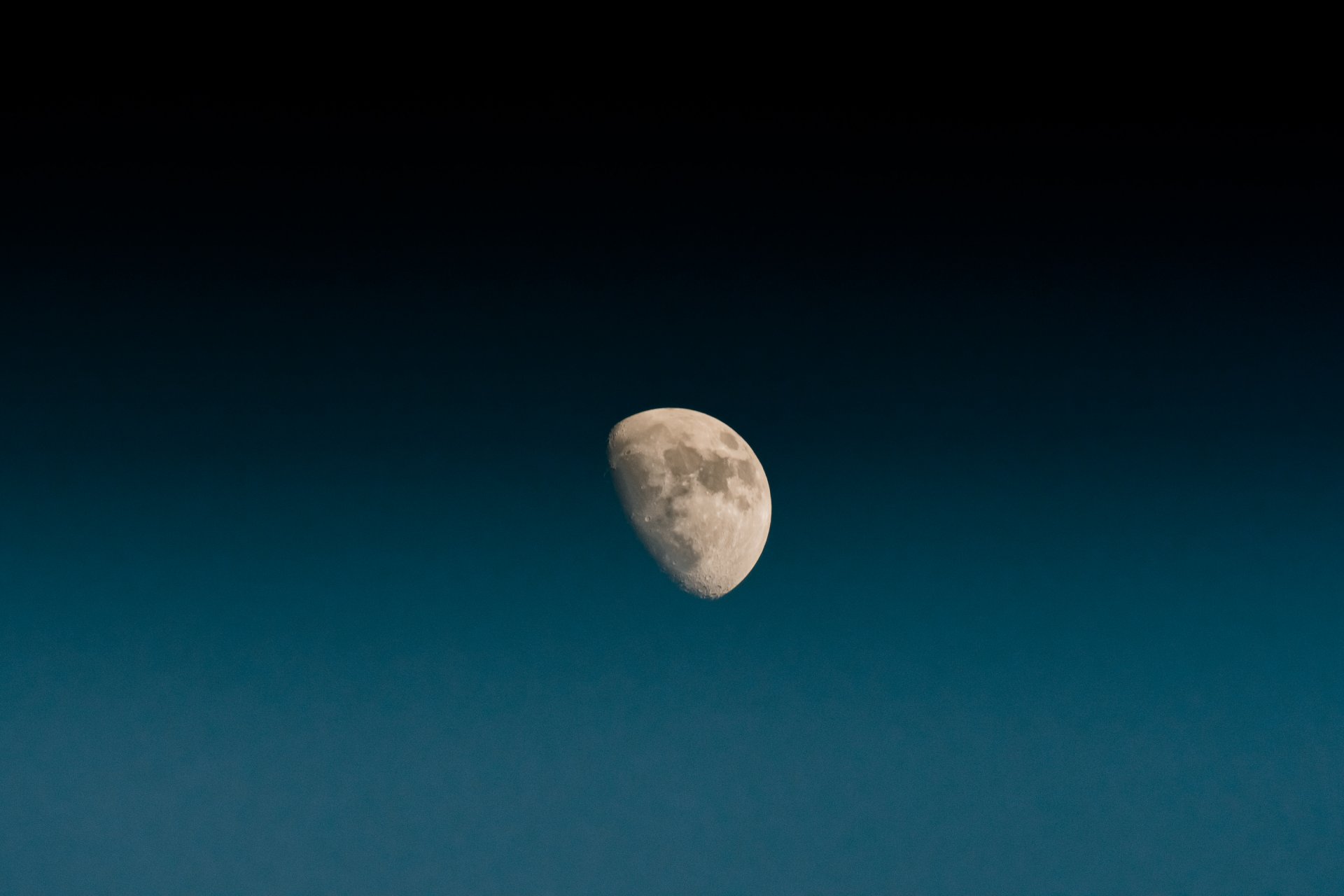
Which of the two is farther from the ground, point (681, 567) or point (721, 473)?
point (721, 473)

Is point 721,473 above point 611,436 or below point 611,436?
below

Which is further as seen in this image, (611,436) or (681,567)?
(611,436)

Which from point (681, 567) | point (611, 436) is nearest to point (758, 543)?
point (681, 567)

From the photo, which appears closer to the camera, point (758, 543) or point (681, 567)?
point (681, 567)

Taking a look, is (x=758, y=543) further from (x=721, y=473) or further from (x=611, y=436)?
(x=611, y=436)

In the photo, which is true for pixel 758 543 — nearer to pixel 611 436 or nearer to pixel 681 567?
pixel 681 567

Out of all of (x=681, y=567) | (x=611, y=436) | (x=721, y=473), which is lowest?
(x=681, y=567)
